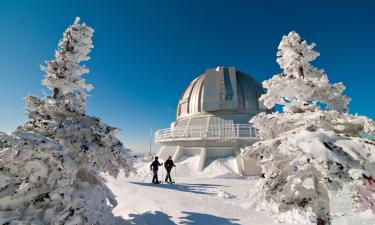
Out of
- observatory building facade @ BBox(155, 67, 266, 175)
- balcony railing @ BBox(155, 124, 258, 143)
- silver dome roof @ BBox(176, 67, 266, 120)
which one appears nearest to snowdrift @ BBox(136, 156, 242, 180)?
observatory building facade @ BBox(155, 67, 266, 175)

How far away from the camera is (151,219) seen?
8.47 metres

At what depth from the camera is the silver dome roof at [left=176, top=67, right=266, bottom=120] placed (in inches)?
→ 1141

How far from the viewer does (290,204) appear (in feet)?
17.9

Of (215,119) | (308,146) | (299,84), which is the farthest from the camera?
(215,119)

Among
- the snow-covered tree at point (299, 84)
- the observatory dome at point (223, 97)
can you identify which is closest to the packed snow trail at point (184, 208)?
the snow-covered tree at point (299, 84)

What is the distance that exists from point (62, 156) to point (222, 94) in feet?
83.4

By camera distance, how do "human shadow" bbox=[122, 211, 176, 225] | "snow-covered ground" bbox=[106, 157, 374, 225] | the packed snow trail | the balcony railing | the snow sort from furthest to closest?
1. the balcony railing
2. the snow
3. the packed snow trail
4. "snow-covered ground" bbox=[106, 157, 374, 225]
5. "human shadow" bbox=[122, 211, 176, 225]

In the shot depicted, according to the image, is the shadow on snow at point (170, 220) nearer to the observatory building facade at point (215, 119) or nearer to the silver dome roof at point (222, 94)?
the observatory building facade at point (215, 119)

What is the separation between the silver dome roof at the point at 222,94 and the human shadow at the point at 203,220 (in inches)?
810

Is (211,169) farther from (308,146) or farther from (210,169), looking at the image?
(308,146)

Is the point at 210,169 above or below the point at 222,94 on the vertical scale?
below

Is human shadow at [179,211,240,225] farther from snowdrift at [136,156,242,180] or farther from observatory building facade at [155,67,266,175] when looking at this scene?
observatory building facade at [155,67,266,175]

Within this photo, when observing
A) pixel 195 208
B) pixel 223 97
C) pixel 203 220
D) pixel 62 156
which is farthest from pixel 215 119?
pixel 62 156

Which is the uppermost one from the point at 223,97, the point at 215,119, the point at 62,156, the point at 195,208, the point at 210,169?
the point at 223,97
